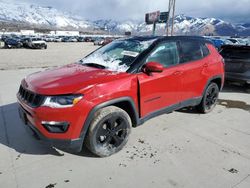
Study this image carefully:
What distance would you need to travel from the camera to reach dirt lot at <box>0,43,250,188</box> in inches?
122

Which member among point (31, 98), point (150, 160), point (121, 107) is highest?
point (31, 98)

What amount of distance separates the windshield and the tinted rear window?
4.58 meters

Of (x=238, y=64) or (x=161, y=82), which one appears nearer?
(x=161, y=82)

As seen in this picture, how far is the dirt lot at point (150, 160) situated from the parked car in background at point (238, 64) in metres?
2.86

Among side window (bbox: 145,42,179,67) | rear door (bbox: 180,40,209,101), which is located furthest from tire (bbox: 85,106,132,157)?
rear door (bbox: 180,40,209,101)

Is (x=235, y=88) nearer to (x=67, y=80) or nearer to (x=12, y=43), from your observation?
(x=67, y=80)

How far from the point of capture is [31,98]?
331 centimetres

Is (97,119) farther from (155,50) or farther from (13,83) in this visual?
(13,83)

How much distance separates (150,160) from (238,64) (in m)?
5.34

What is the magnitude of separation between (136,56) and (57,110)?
1.52m

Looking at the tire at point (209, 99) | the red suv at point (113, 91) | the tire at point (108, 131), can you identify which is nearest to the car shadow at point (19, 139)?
the tire at point (108, 131)

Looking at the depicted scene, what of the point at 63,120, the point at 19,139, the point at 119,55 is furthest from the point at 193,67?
the point at 19,139

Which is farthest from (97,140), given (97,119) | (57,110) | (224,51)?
(224,51)

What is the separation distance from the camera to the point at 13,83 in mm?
8133
